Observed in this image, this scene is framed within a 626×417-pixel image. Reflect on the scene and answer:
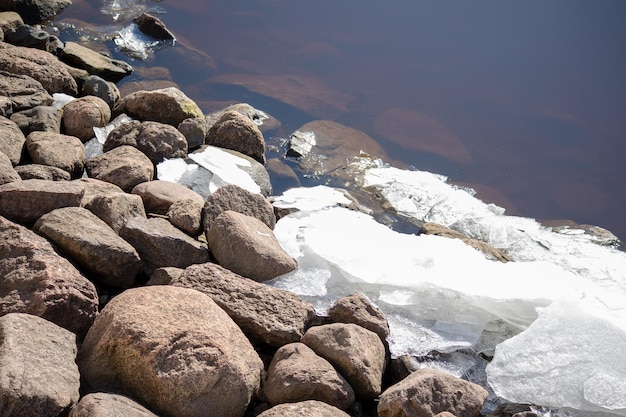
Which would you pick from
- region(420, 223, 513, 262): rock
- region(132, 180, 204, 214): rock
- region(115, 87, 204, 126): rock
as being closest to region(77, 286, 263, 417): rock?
region(132, 180, 204, 214): rock

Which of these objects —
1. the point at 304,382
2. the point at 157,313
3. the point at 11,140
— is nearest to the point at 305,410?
the point at 304,382

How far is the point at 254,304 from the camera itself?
6.46ft

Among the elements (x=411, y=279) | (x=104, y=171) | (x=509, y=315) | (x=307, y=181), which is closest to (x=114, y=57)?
(x=307, y=181)

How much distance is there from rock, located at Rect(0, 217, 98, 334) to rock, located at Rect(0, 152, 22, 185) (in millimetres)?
310

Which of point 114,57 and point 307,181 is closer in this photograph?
point 307,181

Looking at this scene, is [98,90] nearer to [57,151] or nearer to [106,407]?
[57,151]

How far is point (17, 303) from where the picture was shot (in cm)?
172

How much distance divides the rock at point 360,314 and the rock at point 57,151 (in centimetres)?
120

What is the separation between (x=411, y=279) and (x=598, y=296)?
625 mm

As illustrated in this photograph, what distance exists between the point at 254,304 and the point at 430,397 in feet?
1.88

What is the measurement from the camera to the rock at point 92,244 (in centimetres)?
195

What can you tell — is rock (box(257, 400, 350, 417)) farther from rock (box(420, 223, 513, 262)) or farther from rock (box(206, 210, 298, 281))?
rock (box(420, 223, 513, 262))

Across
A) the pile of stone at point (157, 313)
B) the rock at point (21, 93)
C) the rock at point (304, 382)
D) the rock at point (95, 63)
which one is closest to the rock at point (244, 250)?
the pile of stone at point (157, 313)

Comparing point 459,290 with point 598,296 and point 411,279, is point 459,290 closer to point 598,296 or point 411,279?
point 411,279
